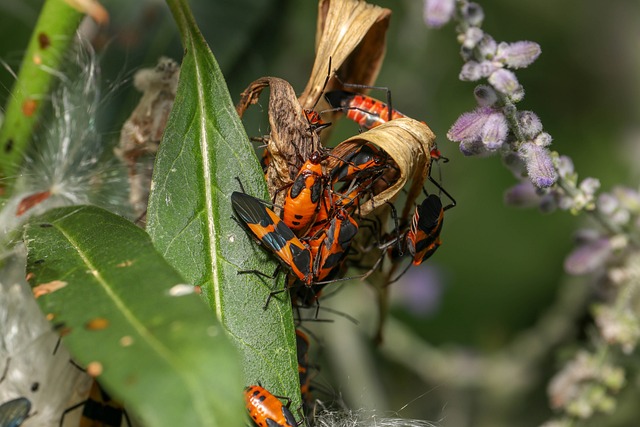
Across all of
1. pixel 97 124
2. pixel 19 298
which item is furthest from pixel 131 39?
pixel 19 298

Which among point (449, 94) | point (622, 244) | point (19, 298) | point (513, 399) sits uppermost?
point (19, 298)

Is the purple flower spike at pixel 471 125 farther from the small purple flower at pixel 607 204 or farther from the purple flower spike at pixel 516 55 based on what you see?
the small purple flower at pixel 607 204

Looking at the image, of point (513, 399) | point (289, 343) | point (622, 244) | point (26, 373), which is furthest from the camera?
point (513, 399)

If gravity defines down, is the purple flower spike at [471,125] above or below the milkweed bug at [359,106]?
above

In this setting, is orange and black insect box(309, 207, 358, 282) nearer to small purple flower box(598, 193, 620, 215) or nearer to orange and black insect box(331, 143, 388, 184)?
orange and black insect box(331, 143, 388, 184)

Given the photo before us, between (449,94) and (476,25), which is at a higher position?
(476,25)

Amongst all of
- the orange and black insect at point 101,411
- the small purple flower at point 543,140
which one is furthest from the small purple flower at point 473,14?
the orange and black insect at point 101,411

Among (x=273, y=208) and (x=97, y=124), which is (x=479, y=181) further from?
(x=273, y=208)
